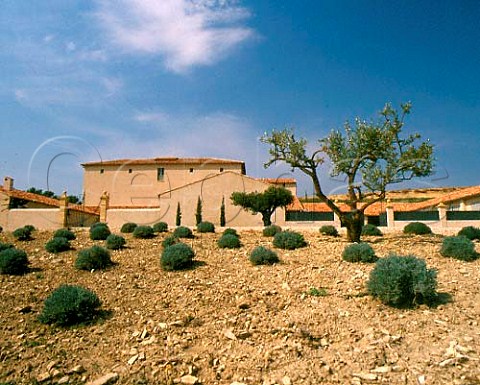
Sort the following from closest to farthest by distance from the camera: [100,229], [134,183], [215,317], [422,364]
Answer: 1. [422,364]
2. [215,317]
3. [100,229]
4. [134,183]

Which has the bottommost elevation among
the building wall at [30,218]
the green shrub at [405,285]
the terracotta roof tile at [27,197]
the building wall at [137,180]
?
the green shrub at [405,285]

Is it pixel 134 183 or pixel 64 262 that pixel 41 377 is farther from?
pixel 134 183

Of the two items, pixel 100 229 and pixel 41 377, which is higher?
pixel 100 229

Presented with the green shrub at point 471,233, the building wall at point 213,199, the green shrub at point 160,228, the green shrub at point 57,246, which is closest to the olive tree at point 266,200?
the building wall at point 213,199

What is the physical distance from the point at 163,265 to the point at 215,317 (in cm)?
458

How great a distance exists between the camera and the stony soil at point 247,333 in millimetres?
5082

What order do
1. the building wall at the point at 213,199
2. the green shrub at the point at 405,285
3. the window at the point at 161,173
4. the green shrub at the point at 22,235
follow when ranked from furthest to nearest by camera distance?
the window at the point at 161,173, the building wall at the point at 213,199, the green shrub at the point at 22,235, the green shrub at the point at 405,285

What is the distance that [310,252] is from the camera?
1338 cm

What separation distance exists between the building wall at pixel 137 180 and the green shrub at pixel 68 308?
36031mm

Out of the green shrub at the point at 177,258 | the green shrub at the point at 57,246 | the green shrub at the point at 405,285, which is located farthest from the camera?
the green shrub at the point at 57,246

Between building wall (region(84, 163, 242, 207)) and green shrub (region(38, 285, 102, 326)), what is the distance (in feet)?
118

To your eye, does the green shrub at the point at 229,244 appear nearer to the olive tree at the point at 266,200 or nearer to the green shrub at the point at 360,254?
the green shrub at the point at 360,254

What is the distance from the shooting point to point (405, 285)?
7230 millimetres

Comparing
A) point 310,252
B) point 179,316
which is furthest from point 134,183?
point 179,316
